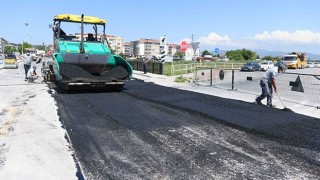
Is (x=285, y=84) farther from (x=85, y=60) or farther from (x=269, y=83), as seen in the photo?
(x=85, y=60)

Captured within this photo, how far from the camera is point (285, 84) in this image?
1411 centimetres

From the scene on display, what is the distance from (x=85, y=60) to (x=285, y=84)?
8156 millimetres

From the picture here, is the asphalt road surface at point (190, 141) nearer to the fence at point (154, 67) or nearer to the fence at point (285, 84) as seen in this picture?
the fence at point (285, 84)

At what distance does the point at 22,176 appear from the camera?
15.3 ft

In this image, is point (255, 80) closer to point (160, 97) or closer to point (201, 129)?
point (160, 97)

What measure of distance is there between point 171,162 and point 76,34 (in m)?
11.2

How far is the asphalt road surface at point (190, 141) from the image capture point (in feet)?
16.4

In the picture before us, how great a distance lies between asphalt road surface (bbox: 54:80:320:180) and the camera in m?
4.98

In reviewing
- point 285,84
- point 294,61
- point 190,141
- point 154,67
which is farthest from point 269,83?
point 294,61

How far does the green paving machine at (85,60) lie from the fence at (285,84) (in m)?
5.47

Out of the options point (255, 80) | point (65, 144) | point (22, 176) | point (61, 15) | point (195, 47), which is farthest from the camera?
point (195, 47)

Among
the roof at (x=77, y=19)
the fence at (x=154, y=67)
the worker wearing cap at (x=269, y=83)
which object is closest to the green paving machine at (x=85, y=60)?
the roof at (x=77, y=19)

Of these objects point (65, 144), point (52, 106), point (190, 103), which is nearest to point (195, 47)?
point (190, 103)

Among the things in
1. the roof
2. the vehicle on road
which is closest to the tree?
the vehicle on road
